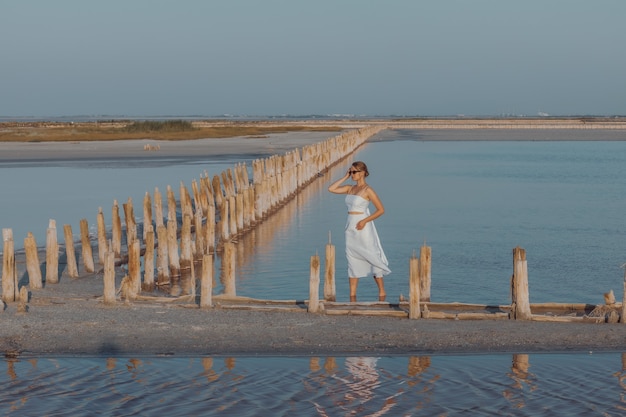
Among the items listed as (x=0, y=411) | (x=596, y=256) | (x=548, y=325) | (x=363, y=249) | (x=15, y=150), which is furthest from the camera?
(x=15, y=150)

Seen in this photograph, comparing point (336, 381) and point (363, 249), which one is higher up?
point (363, 249)

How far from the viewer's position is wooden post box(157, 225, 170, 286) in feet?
50.5

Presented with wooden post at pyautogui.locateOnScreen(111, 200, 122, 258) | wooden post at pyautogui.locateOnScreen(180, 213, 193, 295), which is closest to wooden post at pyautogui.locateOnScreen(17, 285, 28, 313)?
wooden post at pyautogui.locateOnScreen(180, 213, 193, 295)

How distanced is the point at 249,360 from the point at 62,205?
17.9 m

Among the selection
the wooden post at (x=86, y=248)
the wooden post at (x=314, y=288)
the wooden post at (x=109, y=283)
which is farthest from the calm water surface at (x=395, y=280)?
the wooden post at (x=86, y=248)

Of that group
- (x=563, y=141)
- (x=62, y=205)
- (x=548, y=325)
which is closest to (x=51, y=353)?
(x=548, y=325)

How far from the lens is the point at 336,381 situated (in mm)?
9523

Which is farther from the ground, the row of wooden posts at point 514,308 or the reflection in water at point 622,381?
the row of wooden posts at point 514,308

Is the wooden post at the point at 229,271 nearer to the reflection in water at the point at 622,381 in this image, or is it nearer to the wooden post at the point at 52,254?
the wooden post at the point at 52,254

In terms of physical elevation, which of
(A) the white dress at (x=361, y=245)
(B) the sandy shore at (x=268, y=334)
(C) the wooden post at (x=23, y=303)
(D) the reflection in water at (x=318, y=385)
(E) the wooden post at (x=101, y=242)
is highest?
(A) the white dress at (x=361, y=245)

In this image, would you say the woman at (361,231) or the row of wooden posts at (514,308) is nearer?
the row of wooden posts at (514,308)

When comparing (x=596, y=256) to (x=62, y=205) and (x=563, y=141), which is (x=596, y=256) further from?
(x=563, y=141)

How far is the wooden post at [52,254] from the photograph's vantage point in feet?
47.0

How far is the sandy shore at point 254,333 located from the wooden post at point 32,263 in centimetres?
152
